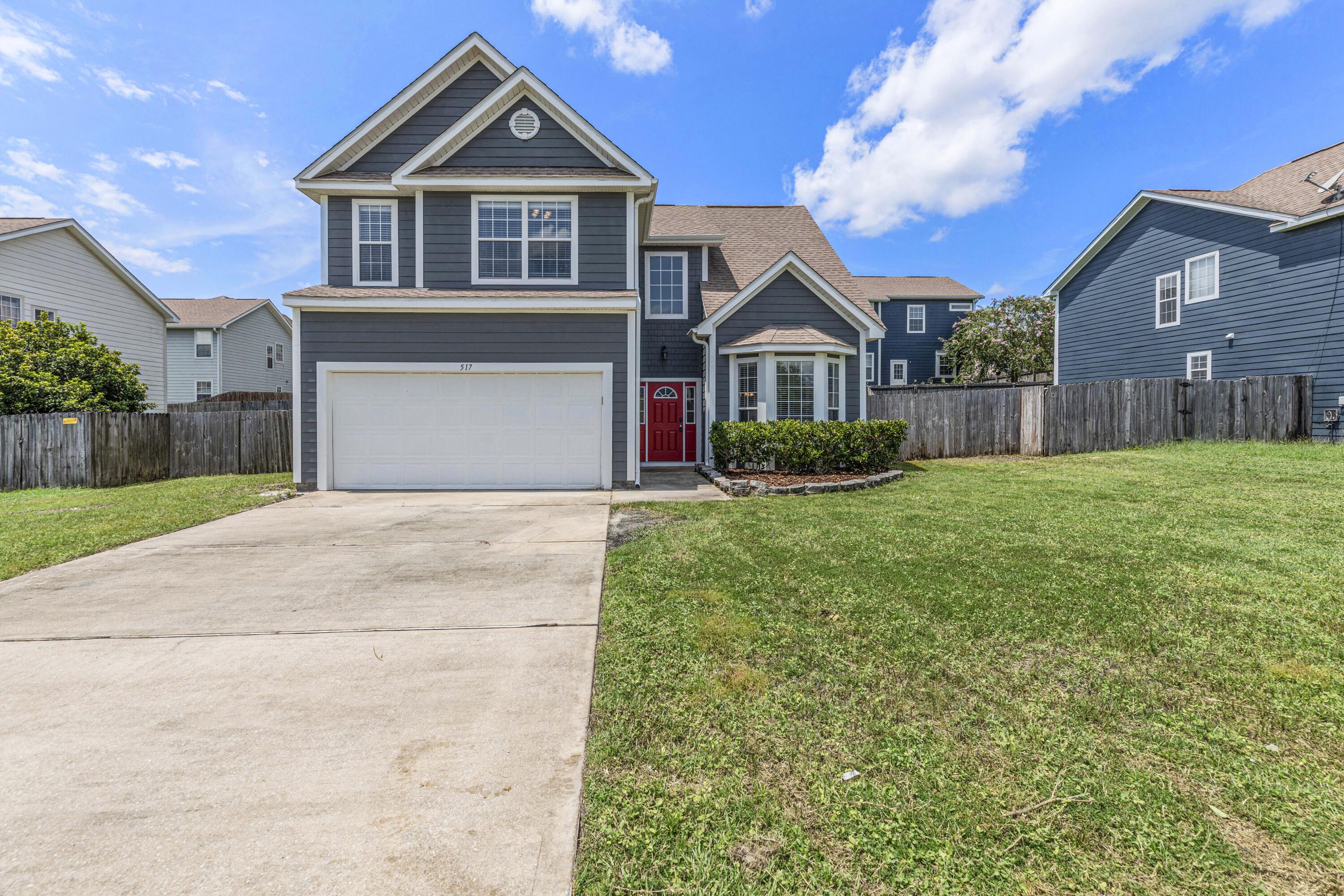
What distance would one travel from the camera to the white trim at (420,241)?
432 inches

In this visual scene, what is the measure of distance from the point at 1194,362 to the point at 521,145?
17.4 metres

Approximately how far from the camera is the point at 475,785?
2.31 metres

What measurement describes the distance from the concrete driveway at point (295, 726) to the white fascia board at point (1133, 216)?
17556mm

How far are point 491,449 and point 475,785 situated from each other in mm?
8704

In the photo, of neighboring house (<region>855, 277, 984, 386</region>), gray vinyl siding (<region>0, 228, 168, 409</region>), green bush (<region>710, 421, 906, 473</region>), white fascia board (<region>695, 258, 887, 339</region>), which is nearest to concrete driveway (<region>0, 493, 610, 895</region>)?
green bush (<region>710, 421, 906, 473</region>)

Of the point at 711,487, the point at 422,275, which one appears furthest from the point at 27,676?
the point at 422,275

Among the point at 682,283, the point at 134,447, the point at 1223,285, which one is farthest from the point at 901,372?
the point at 134,447

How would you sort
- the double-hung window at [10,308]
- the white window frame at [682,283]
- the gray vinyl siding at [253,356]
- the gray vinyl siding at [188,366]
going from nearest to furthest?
the white window frame at [682,283] < the double-hung window at [10,308] < the gray vinyl siding at [188,366] < the gray vinyl siding at [253,356]

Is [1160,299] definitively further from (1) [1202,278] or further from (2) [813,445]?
(2) [813,445]

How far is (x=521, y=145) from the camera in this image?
11.1 metres

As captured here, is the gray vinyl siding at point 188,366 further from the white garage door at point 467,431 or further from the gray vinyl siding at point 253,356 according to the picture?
the white garage door at point 467,431

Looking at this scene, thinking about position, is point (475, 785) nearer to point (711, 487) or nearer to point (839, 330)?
point (711, 487)

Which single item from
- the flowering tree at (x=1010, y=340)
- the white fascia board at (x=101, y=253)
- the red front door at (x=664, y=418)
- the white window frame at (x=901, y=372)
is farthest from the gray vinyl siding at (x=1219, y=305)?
the white fascia board at (x=101, y=253)

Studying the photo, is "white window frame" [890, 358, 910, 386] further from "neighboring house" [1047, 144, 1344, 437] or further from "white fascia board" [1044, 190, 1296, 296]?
"neighboring house" [1047, 144, 1344, 437]
